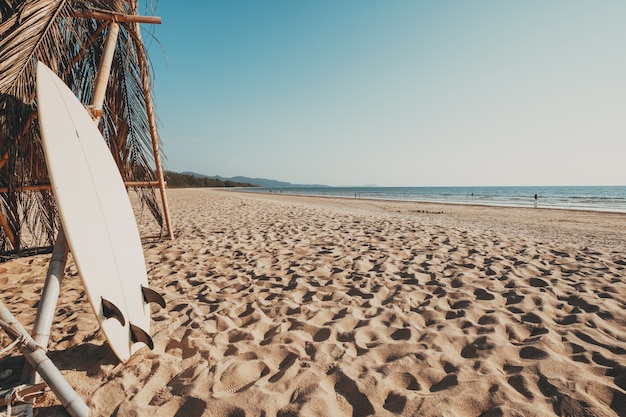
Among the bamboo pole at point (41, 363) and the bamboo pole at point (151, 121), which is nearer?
the bamboo pole at point (41, 363)

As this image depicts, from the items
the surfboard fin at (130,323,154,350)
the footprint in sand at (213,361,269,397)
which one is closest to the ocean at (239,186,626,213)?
the footprint in sand at (213,361,269,397)

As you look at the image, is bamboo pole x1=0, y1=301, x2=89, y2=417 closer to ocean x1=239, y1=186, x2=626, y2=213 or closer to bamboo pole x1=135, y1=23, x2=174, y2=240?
bamboo pole x1=135, y1=23, x2=174, y2=240

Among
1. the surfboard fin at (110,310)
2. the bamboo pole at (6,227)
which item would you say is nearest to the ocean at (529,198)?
the surfboard fin at (110,310)

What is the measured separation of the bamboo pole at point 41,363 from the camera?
132 centimetres

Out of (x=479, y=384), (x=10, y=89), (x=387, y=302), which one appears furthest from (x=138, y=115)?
(x=479, y=384)

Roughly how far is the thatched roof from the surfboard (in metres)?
0.50

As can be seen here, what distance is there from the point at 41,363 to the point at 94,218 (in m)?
0.91

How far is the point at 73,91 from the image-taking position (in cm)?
374

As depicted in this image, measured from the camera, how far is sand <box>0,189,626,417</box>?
1785 mm

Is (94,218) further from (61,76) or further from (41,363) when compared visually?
(61,76)

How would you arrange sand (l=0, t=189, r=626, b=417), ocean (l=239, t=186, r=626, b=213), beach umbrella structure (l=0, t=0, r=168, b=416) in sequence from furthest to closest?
ocean (l=239, t=186, r=626, b=213)
sand (l=0, t=189, r=626, b=417)
beach umbrella structure (l=0, t=0, r=168, b=416)

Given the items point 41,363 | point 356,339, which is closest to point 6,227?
point 41,363

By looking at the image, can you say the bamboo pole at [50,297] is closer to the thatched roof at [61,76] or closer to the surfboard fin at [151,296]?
the surfboard fin at [151,296]

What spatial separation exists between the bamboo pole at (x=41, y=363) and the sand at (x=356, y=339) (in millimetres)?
301
